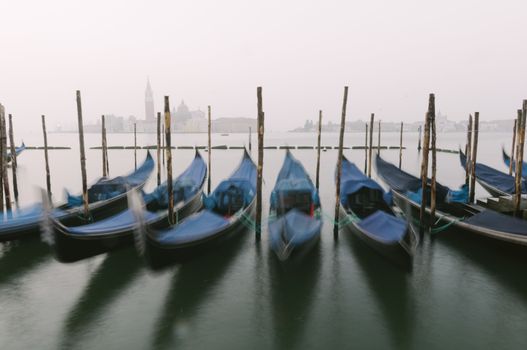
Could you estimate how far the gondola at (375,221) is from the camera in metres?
6.38

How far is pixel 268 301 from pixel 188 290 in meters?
1.65

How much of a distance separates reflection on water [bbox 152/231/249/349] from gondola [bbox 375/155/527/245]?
14.3ft

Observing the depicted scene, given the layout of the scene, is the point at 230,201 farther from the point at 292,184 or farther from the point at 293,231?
the point at 293,231

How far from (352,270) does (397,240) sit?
182 centimetres

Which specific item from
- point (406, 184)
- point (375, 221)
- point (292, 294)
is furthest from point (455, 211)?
point (292, 294)

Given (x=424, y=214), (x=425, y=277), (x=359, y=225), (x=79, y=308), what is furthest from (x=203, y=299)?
(x=424, y=214)

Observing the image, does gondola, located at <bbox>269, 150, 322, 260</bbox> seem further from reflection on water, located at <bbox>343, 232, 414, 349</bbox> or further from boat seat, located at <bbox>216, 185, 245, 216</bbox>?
reflection on water, located at <bbox>343, 232, 414, 349</bbox>

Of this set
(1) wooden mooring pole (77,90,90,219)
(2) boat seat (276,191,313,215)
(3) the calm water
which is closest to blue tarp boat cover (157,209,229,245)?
(3) the calm water

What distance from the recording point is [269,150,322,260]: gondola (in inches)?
276

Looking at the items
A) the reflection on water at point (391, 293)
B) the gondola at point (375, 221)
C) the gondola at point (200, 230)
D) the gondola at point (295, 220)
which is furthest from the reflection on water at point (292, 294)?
the gondola at point (200, 230)

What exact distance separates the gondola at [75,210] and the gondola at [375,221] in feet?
21.2

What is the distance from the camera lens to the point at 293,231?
24.1 ft

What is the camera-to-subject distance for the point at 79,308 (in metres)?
6.25

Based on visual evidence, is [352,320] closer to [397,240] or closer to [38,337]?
[397,240]
